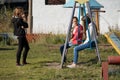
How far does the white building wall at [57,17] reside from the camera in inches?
905

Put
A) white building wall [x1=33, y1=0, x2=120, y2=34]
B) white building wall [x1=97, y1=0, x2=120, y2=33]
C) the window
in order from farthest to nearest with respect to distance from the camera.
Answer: the window < white building wall [x1=33, y1=0, x2=120, y2=34] < white building wall [x1=97, y1=0, x2=120, y2=33]

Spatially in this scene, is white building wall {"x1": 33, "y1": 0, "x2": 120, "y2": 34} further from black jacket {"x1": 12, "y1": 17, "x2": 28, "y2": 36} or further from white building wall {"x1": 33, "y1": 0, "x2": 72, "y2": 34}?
black jacket {"x1": 12, "y1": 17, "x2": 28, "y2": 36}

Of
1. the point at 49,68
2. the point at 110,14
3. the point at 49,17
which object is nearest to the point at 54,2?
the point at 49,17

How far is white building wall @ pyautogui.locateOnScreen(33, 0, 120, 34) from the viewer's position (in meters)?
23.0

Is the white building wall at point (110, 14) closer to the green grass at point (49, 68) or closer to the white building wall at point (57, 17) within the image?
the white building wall at point (57, 17)

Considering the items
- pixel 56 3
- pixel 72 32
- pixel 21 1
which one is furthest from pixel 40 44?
pixel 21 1

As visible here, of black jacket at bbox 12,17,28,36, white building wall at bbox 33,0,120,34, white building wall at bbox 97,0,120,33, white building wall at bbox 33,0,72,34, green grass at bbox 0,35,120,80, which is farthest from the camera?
white building wall at bbox 33,0,72,34

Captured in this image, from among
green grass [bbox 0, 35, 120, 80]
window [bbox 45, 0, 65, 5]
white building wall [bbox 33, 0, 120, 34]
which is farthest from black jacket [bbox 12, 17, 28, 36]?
window [bbox 45, 0, 65, 5]

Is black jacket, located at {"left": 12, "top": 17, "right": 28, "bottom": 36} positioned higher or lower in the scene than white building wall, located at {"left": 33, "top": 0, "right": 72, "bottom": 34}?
higher

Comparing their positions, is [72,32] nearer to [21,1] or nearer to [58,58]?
[58,58]

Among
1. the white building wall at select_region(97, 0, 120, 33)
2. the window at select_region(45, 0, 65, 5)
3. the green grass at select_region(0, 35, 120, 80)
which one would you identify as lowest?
the green grass at select_region(0, 35, 120, 80)

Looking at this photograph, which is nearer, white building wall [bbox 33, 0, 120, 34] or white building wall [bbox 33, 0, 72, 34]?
white building wall [bbox 33, 0, 120, 34]

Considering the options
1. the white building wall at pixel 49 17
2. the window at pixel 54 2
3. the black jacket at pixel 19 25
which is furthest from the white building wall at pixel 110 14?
the black jacket at pixel 19 25

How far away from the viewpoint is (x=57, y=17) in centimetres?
2362
